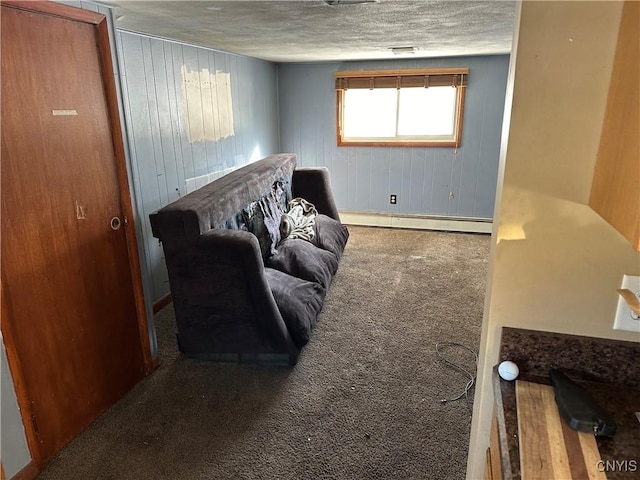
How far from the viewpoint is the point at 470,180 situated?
5.02 metres

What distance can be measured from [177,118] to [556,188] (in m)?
3.10

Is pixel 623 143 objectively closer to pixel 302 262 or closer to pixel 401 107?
pixel 302 262

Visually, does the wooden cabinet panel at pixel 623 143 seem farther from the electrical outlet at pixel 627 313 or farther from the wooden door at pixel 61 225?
the wooden door at pixel 61 225

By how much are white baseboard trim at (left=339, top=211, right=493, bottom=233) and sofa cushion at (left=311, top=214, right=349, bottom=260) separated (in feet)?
3.22

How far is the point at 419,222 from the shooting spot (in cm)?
532

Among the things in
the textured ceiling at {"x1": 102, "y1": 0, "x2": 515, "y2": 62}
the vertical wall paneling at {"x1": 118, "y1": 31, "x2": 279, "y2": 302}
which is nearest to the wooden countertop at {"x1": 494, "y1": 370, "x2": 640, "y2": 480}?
the textured ceiling at {"x1": 102, "y1": 0, "x2": 515, "y2": 62}

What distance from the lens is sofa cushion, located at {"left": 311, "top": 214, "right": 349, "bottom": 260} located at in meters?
4.00

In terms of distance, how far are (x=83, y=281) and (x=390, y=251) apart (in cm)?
314

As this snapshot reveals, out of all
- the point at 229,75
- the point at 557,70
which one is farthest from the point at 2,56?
the point at 229,75

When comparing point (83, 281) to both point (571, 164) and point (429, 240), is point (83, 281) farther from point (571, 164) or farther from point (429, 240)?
point (429, 240)

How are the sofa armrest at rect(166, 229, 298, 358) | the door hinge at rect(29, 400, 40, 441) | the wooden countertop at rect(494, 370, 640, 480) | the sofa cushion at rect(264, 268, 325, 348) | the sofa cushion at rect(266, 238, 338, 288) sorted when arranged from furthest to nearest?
the sofa cushion at rect(266, 238, 338, 288) < the sofa cushion at rect(264, 268, 325, 348) < the sofa armrest at rect(166, 229, 298, 358) < the door hinge at rect(29, 400, 40, 441) < the wooden countertop at rect(494, 370, 640, 480)

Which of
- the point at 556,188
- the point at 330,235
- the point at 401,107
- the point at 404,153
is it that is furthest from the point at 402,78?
the point at 556,188

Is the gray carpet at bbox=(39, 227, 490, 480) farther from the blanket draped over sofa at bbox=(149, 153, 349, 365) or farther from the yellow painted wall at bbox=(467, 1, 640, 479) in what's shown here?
the yellow painted wall at bbox=(467, 1, 640, 479)

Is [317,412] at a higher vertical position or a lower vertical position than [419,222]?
lower
